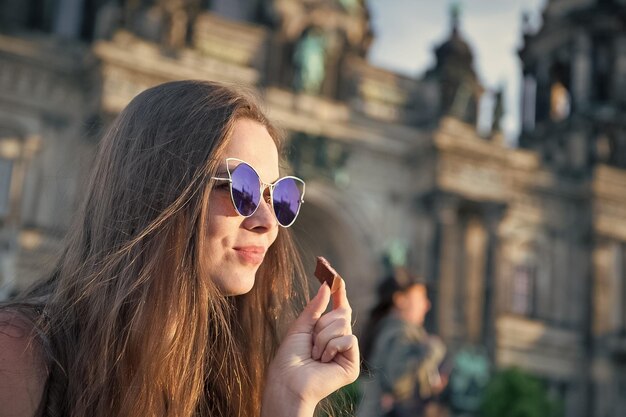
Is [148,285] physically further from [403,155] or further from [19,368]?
[403,155]

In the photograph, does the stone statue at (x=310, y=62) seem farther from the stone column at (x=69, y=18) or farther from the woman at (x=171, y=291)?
the woman at (x=171, y=291)

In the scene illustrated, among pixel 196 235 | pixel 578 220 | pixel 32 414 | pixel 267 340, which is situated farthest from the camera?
pixel 578 220

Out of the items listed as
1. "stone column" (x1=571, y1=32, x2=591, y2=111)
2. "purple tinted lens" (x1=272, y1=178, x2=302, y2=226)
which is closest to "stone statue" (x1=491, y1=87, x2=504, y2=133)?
"stone column" (x1=571, y1=32, x2=591, y2=111)

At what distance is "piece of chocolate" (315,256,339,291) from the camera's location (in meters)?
2.07

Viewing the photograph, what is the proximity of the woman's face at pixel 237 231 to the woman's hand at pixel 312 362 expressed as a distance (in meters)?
0.17

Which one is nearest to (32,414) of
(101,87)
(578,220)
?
(101,87)

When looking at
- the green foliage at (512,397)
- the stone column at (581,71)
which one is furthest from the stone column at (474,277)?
the stone column at (581,71)

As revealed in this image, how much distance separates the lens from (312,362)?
6.38 feet

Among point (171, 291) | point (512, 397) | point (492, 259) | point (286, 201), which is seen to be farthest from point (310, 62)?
point (171, 291)

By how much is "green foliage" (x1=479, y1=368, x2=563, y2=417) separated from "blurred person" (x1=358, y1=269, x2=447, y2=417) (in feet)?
50.6

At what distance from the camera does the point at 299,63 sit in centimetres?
2267

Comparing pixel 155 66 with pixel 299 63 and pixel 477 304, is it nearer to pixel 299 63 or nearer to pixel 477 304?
pixel 299 63

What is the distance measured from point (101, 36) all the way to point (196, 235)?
19.8 metres

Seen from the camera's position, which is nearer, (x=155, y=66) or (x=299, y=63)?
(x=155, y=66)
